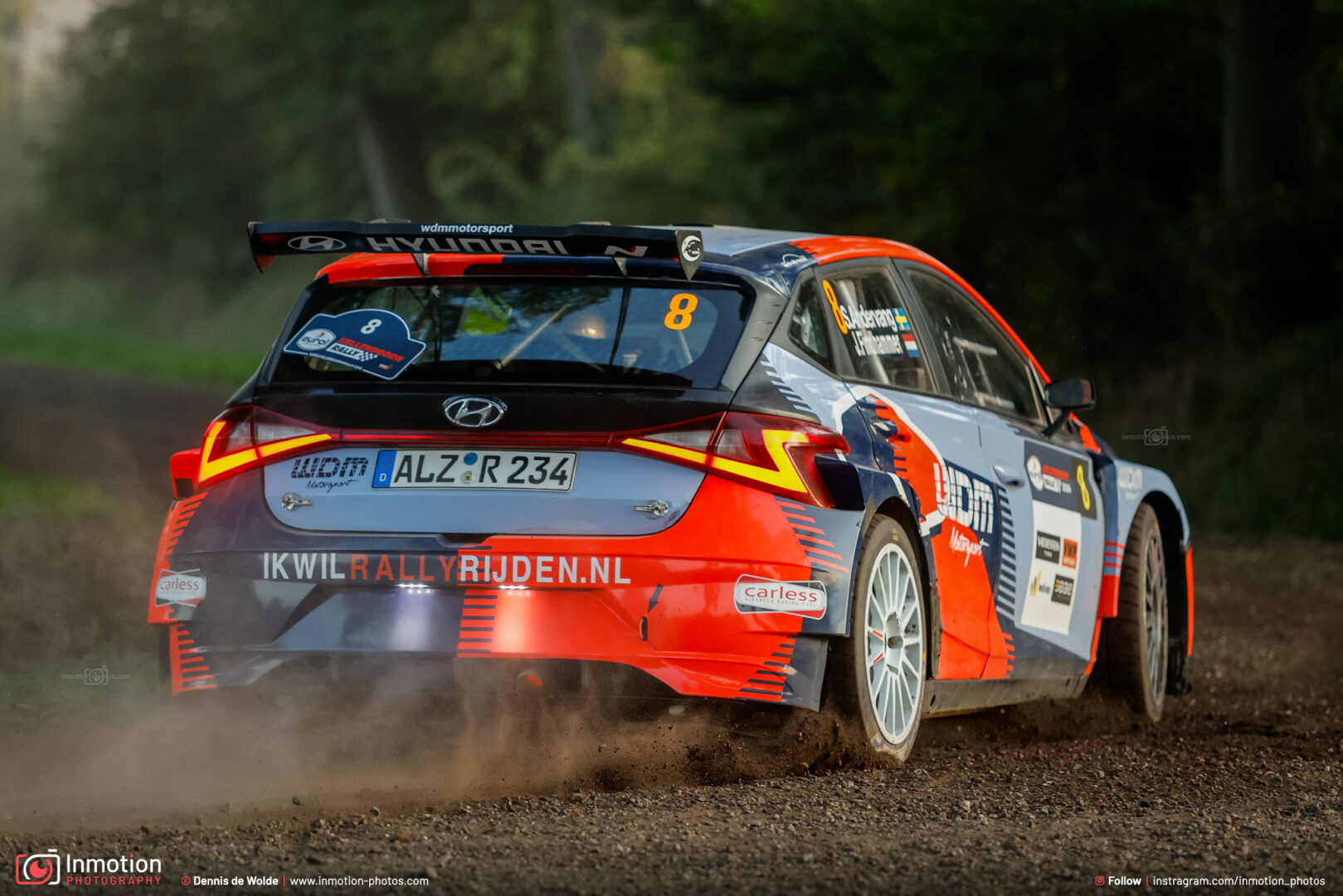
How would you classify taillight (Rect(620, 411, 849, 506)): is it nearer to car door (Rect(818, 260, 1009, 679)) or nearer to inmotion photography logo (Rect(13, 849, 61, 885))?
car door (Rect(818, 260, 1009, 679))

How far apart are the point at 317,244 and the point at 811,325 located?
1.52 meters

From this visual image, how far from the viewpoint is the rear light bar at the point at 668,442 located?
16.9ft

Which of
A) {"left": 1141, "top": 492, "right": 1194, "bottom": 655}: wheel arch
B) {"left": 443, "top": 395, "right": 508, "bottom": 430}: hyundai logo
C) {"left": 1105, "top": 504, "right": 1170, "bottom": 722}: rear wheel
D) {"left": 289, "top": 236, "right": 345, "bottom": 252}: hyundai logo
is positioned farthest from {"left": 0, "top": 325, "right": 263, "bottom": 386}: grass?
{"left": 443, "top": 395, "right": 508, "bottom": 430}: hyundai logo

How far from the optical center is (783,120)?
24875mm

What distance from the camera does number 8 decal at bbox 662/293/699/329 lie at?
5410 mm

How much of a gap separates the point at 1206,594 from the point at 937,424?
645 centimetres

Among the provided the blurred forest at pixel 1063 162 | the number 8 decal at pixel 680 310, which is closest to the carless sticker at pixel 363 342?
the number 8 decal at pixel 680 310

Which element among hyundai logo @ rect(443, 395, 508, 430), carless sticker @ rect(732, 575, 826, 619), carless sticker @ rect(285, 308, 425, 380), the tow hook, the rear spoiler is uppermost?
the rear spoiler

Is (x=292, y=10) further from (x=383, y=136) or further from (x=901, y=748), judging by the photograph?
(x=901, y=748)

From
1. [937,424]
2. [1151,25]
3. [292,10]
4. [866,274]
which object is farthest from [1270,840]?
[292,10]

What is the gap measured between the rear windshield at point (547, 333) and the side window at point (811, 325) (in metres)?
0.22

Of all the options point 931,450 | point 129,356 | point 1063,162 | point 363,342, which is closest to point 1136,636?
point 931,450

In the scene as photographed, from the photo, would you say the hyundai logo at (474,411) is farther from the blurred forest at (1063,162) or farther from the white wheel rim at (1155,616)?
the blurred forest at (1063,162)

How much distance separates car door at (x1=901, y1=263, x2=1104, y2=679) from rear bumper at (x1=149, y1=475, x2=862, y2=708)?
1.51 metres
